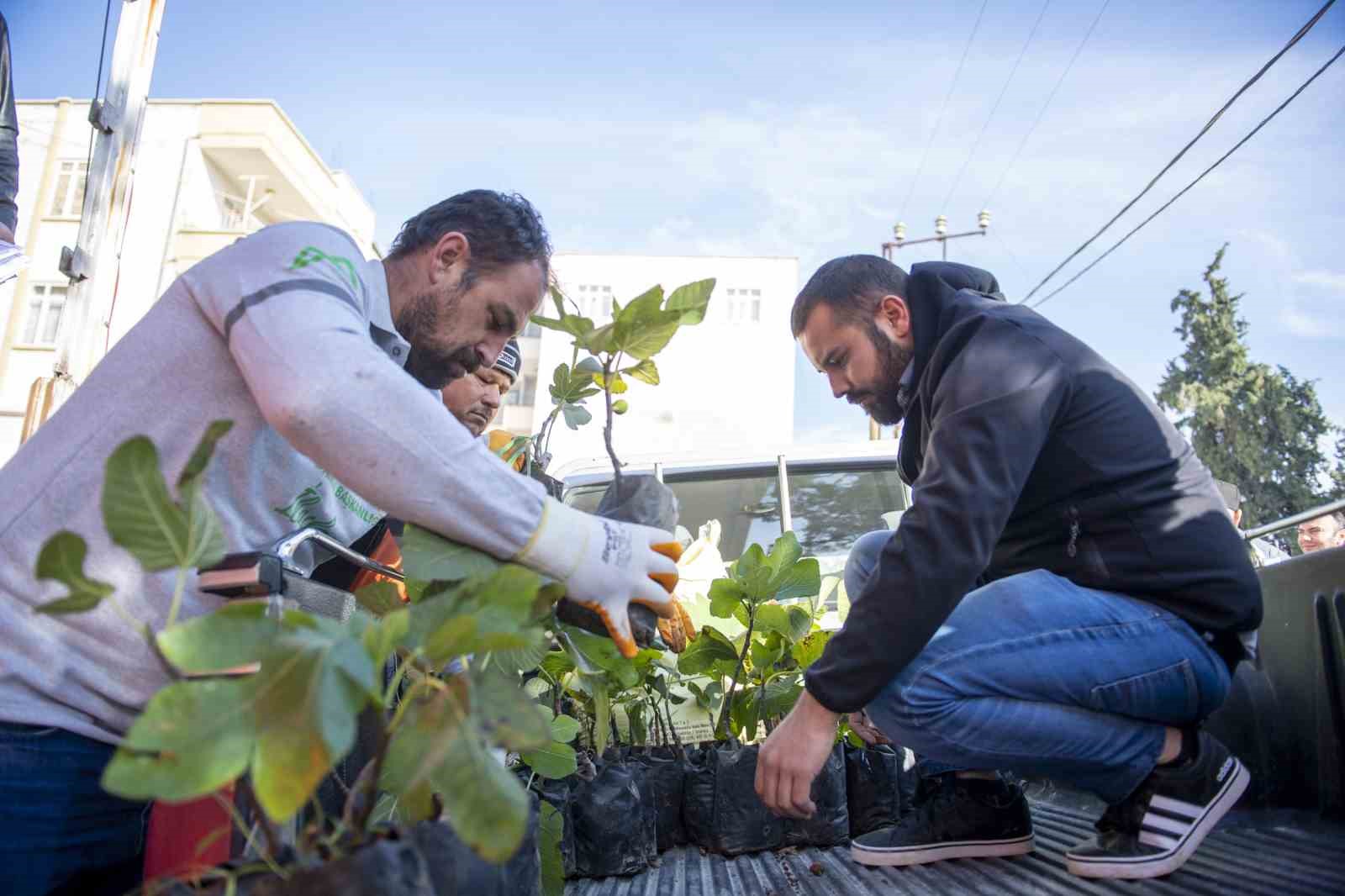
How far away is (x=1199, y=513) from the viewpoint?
148 centimetres

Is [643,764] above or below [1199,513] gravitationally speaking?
below

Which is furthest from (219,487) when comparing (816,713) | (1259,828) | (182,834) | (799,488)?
(799,488)

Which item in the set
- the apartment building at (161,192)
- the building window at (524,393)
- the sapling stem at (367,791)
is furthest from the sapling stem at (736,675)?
the building window at (524,393)

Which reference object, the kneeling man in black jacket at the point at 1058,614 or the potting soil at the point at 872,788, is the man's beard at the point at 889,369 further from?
the potting soil at the point at 872,788

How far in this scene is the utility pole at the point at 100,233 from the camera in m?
2.96

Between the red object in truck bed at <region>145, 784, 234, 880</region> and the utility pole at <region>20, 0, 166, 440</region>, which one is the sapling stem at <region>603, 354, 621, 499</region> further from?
the utility pole at <region>20, 0, 166, 440</region>

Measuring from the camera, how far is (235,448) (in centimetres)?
108

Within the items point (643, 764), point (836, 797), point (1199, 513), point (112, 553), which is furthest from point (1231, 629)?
point (112, 553)

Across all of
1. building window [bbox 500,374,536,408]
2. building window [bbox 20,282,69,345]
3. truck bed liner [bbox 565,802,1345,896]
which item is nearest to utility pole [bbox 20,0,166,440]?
truck bed liner [bbox 565,802,1345,896]

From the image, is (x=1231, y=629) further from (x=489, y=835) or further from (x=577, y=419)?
(x=489, y=835)

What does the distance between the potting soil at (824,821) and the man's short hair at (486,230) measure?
1.36m

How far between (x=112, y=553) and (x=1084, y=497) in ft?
4.81

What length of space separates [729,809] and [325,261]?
155cm

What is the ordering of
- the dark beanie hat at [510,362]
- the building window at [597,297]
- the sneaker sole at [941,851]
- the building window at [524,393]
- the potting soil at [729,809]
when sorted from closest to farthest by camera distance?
the sneaker sole at [941,851], the potting soil at [729,809], the dark beanie hat at [510,362], the building window at [597,297], the building window at [524,393]
